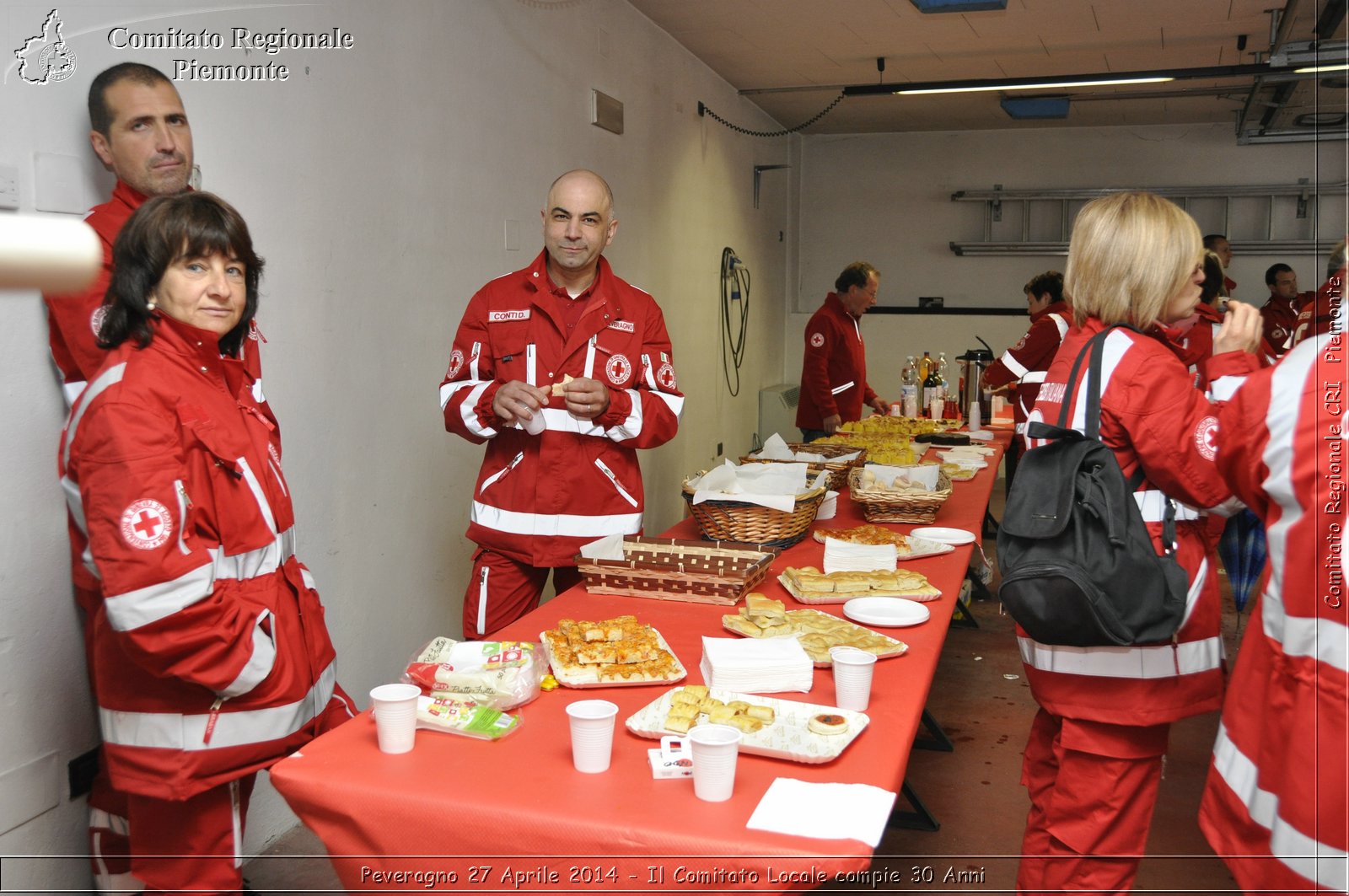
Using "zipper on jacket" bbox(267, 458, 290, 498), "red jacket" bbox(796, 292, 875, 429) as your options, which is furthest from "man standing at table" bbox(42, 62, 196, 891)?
"red jacket" bbox(796, 292, 875, 429)

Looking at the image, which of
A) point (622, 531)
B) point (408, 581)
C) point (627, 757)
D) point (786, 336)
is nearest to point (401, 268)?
point (408, 581)

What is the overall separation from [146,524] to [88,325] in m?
0.70

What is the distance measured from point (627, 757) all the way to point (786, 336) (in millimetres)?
9041

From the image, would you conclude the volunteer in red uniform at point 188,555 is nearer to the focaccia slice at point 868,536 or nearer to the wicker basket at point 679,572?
the wicker basket at point 679,572

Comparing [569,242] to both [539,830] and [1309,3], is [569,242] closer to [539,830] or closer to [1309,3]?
[539,830]

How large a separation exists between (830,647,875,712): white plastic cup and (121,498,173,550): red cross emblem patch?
1111 millimetres

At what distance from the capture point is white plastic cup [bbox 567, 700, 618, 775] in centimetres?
147

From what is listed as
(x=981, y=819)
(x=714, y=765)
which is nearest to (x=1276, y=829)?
(x=714, y=765)

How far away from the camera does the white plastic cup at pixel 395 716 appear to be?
1.55m

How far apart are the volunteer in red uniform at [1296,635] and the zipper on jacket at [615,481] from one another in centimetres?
176

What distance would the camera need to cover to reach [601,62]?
17.7 feet

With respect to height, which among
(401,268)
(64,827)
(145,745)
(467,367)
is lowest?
(64,827)

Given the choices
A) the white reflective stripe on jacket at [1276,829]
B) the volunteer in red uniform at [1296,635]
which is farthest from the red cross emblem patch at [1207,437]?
the white reflective stripe on jacket at [1276,829]

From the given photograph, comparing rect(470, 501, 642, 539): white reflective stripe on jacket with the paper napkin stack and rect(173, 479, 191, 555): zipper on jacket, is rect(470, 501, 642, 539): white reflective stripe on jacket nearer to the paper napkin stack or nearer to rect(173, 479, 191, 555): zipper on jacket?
the paper napkin stack
